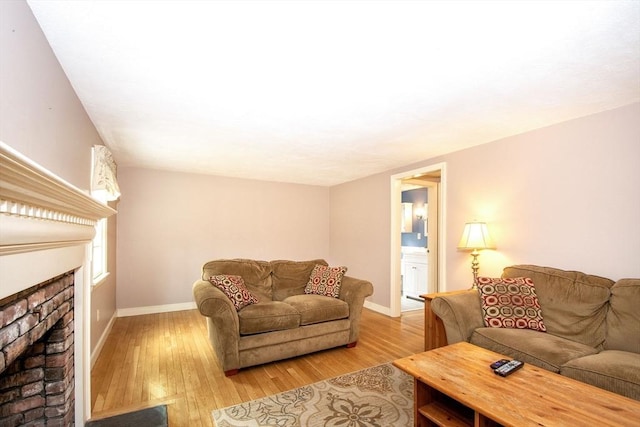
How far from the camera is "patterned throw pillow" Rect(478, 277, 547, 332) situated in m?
2.55

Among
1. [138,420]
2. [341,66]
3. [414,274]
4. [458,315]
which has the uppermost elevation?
[341,66]

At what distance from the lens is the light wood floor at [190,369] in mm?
2270

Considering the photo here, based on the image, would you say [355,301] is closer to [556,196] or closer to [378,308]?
[378,308]

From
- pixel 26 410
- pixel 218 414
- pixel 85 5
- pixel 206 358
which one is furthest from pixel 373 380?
pixel 85 5

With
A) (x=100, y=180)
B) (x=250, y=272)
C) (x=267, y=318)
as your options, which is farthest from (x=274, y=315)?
(x=100, y=180)

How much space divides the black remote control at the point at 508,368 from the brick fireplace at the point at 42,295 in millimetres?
2188

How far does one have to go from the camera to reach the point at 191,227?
4.97 meters

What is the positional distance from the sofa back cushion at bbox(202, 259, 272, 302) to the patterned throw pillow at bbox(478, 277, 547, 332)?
7.59 ft

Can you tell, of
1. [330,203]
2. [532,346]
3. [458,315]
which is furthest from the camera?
[330,203]

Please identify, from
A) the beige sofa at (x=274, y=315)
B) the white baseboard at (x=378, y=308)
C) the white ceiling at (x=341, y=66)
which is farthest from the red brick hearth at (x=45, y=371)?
the white baseboard at (x=378, y=308)

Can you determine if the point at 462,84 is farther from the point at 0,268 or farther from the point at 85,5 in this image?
the point at 0,268

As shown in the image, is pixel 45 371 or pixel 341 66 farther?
pixel 341 66

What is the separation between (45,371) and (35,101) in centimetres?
131

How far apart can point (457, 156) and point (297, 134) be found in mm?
1976
